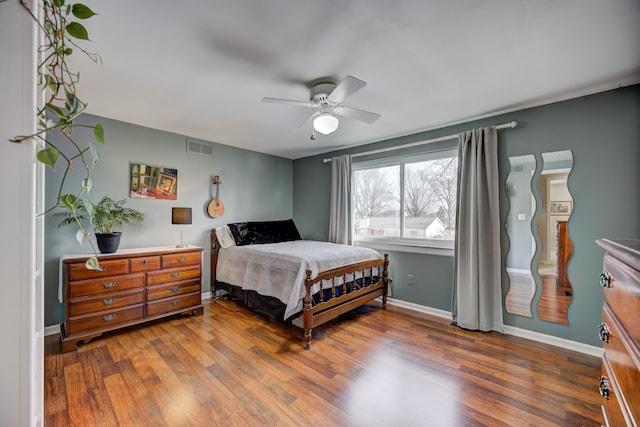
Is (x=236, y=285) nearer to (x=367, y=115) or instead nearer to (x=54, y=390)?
(x=54, y=390)

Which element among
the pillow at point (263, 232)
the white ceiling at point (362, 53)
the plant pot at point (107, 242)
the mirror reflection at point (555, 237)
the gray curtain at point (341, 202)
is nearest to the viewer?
the white ceiling at point (362, 53)

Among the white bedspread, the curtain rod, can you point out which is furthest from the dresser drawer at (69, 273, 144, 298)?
the curtain rod

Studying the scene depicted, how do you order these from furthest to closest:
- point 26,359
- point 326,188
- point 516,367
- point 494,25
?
point 326,188, point 516,367, point 494,25, point 26,359

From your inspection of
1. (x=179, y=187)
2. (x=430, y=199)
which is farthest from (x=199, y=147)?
(x=430, y=199)

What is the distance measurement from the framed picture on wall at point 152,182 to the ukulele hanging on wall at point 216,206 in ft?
1.66

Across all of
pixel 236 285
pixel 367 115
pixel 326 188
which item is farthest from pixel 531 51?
pixel 236 285

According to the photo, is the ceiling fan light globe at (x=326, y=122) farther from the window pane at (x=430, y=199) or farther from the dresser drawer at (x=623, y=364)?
the dresser drawer at (x=623, y=364)

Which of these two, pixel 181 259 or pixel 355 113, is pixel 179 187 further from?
pixel 355 113

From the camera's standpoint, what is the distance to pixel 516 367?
226 centimetres

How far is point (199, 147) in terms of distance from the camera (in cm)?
398

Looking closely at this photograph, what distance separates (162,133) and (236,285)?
2.28m

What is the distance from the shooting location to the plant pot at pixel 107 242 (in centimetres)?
279

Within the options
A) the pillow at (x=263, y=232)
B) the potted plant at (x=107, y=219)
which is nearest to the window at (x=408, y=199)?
the pillow at (x=263, y=232)

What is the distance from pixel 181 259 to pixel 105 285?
75cm
